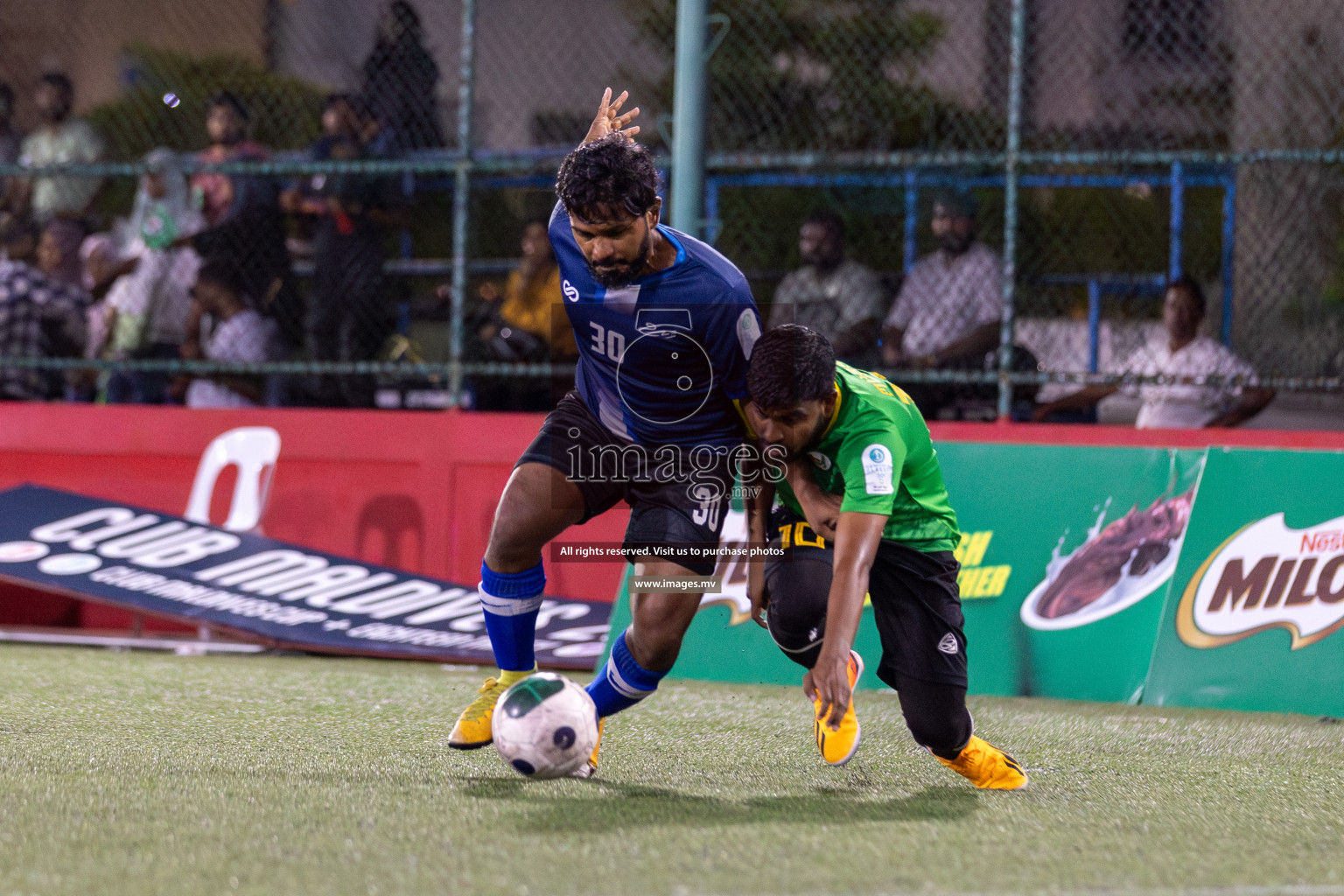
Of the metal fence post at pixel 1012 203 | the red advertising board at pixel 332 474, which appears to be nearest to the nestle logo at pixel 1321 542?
the metal fence post at pixel 1012 203

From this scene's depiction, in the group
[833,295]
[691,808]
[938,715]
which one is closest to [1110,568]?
[938,715]

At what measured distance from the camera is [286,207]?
8.00 m

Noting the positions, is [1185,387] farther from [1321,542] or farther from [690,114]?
[690,114]

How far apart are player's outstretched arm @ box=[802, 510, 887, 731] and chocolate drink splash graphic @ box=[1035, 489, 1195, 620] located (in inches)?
99.2

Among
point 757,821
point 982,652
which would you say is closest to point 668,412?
point 757,821

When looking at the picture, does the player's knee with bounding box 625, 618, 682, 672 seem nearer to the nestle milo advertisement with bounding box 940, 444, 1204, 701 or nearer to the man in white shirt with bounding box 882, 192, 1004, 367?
the nestle milo advertisement with bounding box 940, 444, 1204, 701

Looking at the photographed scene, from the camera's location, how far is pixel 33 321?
8164mm

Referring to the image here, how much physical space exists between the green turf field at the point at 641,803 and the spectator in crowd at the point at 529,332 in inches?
99.7

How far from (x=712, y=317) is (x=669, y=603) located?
83cm

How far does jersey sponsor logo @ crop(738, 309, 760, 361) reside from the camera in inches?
153

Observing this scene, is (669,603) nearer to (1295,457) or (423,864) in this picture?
(423,864)

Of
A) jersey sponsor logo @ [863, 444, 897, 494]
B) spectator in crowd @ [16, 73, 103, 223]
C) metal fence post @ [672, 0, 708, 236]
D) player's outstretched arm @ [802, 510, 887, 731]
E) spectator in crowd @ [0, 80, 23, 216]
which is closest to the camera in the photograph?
player's outstretched arm @ [802, 510, 887, 731]

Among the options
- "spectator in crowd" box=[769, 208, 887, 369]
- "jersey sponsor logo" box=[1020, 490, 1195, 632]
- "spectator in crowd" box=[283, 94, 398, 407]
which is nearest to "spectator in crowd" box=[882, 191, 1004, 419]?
"spectator in crowd" box=[769, 208, 887, 369]

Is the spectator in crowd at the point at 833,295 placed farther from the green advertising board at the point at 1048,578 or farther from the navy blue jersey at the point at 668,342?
the navy blue jersey at the point at 668,342
